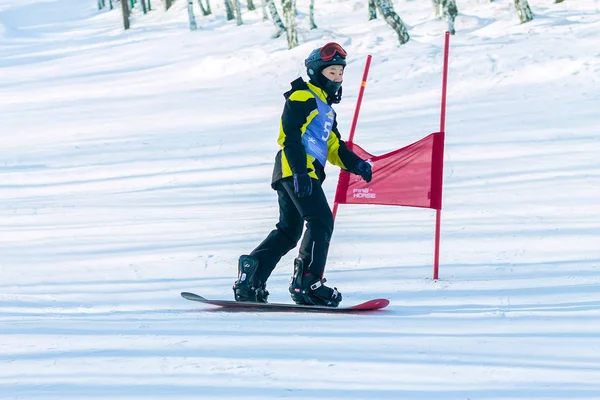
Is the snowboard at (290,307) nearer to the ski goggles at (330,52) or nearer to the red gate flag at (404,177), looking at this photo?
the red gate flag at (404,177)

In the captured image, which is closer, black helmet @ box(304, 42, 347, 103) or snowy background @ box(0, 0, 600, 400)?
snowy background @ box(0, 0, 600, 400)

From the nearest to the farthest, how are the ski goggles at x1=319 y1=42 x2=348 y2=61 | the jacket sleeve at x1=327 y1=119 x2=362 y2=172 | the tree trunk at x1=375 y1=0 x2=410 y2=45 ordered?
1. the ski goggles at x1=319 y1=42 x2=348 y2=61
2. the jacket sleeve at x1=327 y1=119 x2=362 y2=172
3. the tree trunk at x1=375 y1=0 x2=410 y2=45

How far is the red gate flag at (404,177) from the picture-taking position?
582 cm

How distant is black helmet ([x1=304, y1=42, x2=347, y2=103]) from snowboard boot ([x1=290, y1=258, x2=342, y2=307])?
105cm

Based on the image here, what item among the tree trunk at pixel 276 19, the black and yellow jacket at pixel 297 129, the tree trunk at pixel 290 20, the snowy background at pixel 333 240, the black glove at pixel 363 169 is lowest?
the tree trunk at pixel 276 19

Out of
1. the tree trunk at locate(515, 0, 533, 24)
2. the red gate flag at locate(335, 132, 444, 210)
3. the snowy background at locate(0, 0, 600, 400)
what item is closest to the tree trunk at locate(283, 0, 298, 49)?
the snowy background at locate(0, 0, 600, 400)

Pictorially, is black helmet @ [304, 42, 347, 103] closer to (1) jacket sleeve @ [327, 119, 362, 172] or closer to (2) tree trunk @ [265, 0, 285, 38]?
(1) jacket sleeve @ [327, 119, 362, 172]

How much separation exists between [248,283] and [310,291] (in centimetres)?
41

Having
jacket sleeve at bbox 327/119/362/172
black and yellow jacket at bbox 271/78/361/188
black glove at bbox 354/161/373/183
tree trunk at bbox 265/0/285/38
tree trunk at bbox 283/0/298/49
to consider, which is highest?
black and yellow jacket at bbox 271/78/361/188

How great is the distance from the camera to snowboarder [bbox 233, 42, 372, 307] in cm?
483

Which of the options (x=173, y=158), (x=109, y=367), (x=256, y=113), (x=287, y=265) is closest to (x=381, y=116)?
(x=256, y=113)

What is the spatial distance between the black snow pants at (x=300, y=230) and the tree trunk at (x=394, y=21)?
14.7 m

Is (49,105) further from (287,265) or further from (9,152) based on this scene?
(287,265)

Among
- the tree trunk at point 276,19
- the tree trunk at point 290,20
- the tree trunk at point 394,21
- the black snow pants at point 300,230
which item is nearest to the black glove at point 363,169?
the black snow pants at point 300,230
